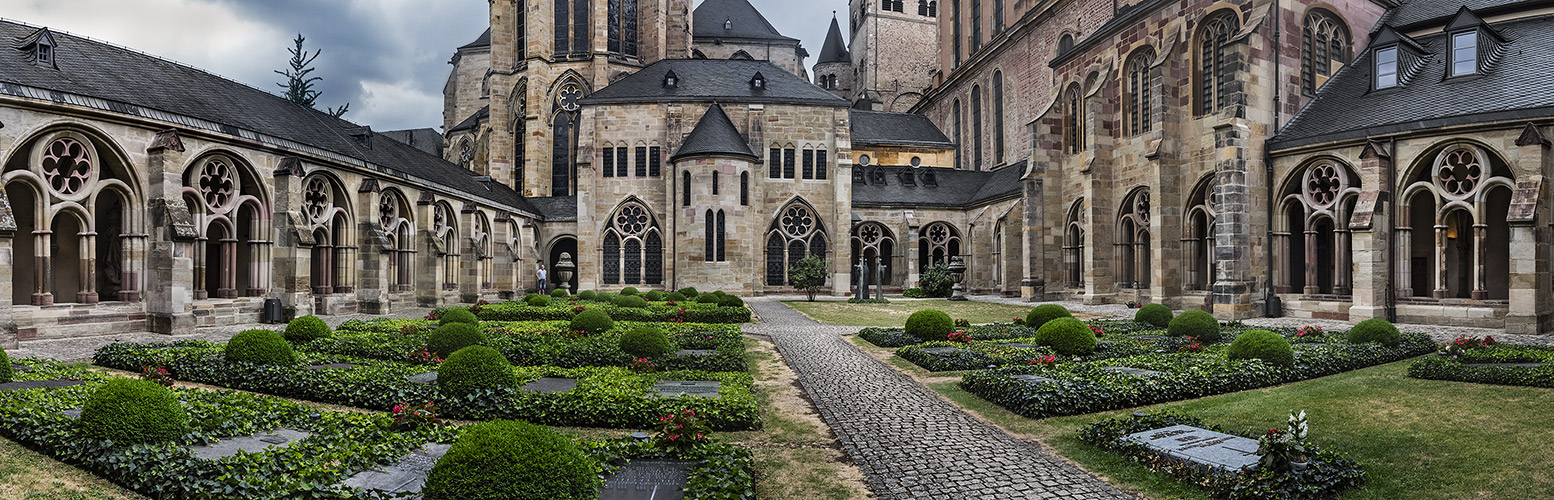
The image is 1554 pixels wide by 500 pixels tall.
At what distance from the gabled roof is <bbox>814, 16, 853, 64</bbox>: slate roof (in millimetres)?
35112

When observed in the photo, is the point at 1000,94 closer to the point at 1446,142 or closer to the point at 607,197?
the point at 607,197

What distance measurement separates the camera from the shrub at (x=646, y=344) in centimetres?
1367

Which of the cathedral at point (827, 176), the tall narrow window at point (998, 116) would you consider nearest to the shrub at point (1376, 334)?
the cathedral at point (827, 176)

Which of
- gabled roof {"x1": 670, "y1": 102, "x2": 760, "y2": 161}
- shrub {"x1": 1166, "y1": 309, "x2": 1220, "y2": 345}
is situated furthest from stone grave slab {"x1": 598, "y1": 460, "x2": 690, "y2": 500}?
gabled roof {"x1": 670, "y1": 102, "x2": 760, "y2": 161}

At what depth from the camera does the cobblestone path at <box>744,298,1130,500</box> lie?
22.5 ft

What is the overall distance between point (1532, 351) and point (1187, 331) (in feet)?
16.5

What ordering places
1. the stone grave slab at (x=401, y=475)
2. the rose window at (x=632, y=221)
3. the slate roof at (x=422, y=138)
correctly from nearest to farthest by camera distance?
1. the stone grave slab at (x=401, y=475)
2. the rose window at (x=632, y=221)
3. the slate roof at (x=422, y=138)

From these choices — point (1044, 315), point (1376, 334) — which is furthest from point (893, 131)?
point (1376, 334)

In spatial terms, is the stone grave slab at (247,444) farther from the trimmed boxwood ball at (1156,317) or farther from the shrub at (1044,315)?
the trimmed boxwood ball at (1156,317)

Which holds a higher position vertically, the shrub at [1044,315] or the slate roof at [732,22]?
the slate roof at [732,22]

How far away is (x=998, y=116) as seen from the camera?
48.6m

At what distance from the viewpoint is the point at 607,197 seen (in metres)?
41.8

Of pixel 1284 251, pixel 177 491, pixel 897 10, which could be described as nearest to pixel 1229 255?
pixel 1284 251

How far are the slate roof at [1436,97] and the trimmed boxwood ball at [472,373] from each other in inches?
882
